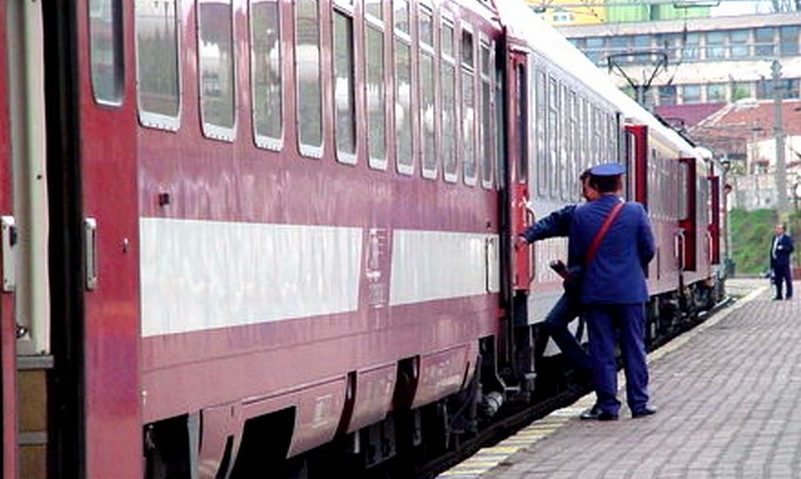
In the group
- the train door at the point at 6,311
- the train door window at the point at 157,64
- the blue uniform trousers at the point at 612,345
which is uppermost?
the train door window at the point at 157,64

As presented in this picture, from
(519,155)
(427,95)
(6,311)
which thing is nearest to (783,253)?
(519,155)

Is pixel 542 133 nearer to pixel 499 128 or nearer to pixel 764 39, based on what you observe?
pixel 499 128

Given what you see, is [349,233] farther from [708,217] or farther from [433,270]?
[708,217]

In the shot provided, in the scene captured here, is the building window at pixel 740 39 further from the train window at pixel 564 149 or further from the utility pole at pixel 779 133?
the train window at pixel 564 149

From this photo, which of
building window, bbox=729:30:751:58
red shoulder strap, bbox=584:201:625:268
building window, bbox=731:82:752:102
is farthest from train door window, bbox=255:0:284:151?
building window, bbox=731:82:752:102

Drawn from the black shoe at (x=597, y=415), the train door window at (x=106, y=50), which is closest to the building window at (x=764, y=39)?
the black shoe at (x=597, y=415)

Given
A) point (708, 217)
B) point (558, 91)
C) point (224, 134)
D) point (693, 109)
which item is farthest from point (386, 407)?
point (693, 109)

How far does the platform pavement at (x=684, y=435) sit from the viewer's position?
1225cm

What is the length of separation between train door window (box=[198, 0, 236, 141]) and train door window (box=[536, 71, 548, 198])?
9.51 m

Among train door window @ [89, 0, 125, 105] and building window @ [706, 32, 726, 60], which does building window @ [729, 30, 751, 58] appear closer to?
building window @ [706, 32, 726, 60]

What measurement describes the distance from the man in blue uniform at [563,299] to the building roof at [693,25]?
7074 centimetres

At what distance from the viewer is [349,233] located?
1132 cm

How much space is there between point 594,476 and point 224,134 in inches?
150

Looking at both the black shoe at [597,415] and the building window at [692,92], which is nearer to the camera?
the black shoe at [597,415]
